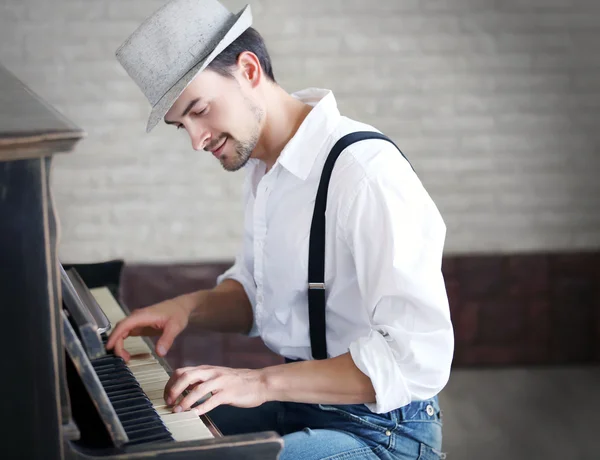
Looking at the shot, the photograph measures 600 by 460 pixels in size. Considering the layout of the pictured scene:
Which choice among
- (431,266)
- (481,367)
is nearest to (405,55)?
(481,367)

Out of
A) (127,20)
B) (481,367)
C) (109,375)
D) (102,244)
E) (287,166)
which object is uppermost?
(127,20)

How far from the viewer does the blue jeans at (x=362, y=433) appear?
1.49 metres

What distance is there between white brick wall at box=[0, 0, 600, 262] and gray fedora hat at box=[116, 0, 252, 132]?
1.65 metres

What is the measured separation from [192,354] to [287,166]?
1947 millimetres

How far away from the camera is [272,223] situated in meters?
1.74

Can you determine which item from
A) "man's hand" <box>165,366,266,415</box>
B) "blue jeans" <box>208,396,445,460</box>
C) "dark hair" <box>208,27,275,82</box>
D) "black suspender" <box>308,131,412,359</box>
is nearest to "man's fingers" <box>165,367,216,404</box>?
"man's hand" <box>165,366,266,415</box>

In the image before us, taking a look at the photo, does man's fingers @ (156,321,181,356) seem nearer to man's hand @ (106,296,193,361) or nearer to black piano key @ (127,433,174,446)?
man's hand @ (106,296,193,361)

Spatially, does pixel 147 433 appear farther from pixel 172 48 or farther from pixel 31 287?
pixel 172 48

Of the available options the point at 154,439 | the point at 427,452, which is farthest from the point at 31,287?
the point at 427,452

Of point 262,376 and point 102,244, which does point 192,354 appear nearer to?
point 102,244

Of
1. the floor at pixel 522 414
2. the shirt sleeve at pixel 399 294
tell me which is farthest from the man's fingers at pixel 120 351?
the floor at pixel 522 414

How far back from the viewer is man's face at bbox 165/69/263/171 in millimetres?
1619

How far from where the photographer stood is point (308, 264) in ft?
5.36

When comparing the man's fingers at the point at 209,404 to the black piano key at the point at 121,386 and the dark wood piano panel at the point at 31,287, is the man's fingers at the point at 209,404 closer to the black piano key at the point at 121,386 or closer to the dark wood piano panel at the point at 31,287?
the black piano key at the point at 121,386
